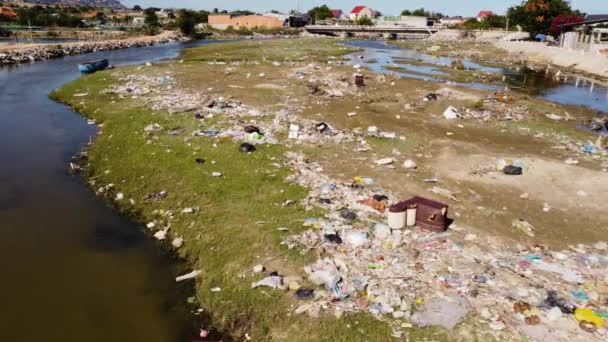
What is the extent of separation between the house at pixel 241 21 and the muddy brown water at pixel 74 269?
8071 centimetres

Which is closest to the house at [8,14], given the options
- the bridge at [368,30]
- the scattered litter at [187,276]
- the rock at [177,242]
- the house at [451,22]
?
the bridge at [368,30]

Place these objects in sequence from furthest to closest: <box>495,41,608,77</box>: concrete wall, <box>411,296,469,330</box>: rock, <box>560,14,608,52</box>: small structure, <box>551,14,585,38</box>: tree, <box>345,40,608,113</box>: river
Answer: <box>551,14,585,38</box>: tree, <box>560,14,608,52</box>: small structure, <box>495,41,608,77</box>: concrete wall, <box>345,40,608,113</box>: river, <box>411,296,469,330</box>: rock

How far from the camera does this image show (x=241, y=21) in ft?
284

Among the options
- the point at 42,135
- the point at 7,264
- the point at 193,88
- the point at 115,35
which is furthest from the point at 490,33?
the point at 7,264

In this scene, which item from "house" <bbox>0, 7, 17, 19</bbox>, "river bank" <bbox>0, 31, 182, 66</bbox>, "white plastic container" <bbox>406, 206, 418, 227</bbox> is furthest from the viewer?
"house" <bbox>0, 7, 17, 19</bbox>

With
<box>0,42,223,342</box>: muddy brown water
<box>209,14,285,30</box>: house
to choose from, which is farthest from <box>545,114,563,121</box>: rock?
<box>209,14,285,30</box>: house

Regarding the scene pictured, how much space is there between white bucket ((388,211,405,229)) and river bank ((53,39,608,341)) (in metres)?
0.26

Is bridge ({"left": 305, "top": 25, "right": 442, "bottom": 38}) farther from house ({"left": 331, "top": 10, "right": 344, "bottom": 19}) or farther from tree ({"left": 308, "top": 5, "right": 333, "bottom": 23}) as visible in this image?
house ({"left": 331, "top": 10, "right": 344, "bottom": 19})

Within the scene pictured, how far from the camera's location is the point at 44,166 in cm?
1083

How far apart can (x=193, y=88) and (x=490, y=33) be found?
66.7 m

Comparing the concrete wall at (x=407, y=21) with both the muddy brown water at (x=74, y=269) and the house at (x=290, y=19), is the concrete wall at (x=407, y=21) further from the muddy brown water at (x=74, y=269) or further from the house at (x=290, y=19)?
the muddy brown water at (x=74, y=269)

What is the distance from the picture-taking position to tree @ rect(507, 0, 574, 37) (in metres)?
49.3

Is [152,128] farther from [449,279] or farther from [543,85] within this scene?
[543,85]

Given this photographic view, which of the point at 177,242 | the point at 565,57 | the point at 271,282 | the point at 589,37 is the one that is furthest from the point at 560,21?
the point at 271,282
